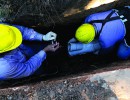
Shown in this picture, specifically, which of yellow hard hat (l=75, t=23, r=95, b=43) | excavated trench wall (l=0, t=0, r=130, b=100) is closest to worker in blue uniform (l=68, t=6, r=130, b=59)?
yellow hard hat (l=75, t=23, r=95, b=43)

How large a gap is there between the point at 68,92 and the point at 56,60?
1.49 meters

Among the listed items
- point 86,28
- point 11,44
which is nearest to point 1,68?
point 11,44

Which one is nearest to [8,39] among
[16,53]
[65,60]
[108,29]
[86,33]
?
[16,53]

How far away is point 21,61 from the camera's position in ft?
11.3

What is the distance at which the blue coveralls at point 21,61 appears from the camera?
3186 millimetres

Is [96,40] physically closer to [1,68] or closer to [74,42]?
[74,42]

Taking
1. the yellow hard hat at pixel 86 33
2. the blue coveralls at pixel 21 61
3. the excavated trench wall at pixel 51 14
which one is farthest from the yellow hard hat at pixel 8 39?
the yellow hard hat at pixel 86 33

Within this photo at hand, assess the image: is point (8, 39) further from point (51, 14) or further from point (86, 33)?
point (86, 33)

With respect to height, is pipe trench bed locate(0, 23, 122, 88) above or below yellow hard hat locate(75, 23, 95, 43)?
below

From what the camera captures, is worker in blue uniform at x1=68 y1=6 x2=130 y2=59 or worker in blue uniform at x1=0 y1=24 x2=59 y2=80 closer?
worker in blue uniform at x1=0 y1=24 x2=59 y2=80

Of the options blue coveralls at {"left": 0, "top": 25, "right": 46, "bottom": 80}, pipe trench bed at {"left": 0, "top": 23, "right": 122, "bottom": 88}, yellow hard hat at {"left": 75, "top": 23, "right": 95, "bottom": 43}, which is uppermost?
yellow hard hat at {"left": 75, "top": 23, "right": 95, "bottom": 43}

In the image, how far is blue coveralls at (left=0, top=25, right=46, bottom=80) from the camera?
3.19 meters

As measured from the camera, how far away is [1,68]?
3.17m

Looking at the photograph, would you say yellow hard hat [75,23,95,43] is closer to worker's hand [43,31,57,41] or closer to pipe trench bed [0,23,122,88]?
worker's hand [43,31,57,41]
